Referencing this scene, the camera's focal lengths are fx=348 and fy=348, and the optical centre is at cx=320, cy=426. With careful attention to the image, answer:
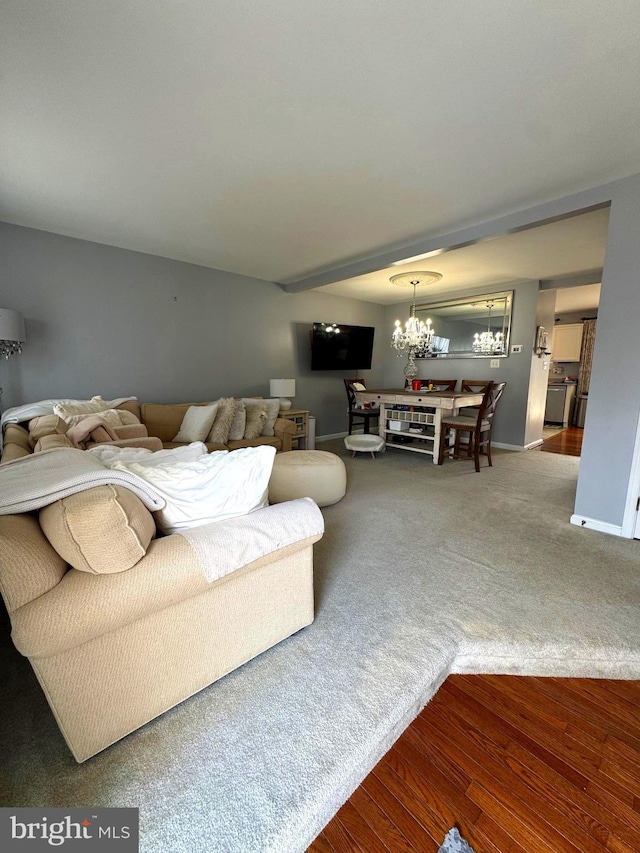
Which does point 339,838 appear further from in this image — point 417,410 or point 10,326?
point 417,410

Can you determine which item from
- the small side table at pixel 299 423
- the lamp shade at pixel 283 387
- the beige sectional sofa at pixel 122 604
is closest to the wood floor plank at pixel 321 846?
the beige sectional sofa at pixel 122 604

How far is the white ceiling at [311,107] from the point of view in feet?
4.19

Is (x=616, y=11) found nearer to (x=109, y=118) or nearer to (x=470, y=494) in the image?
(x=109, y=118)

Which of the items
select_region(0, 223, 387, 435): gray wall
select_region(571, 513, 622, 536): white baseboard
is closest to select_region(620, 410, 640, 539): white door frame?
select_region(571, 513, 622, 536): white baseboard

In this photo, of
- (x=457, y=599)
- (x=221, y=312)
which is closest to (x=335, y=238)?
(x=221, y=312)

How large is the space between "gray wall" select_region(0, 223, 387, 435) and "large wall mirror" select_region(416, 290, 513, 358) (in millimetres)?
2153

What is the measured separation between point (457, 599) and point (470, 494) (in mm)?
1715

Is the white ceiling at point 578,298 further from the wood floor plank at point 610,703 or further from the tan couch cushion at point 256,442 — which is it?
the wood floor plank at point 610,703

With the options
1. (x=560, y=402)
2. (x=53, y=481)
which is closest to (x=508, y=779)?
(x=53, y=481)

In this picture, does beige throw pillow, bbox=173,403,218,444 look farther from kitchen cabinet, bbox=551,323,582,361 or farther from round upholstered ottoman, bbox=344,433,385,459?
kitchen cabinet, bbox=551,323,582,361

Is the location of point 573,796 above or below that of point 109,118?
below

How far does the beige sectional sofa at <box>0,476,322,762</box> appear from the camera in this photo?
902mm

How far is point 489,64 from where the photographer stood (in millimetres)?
1441

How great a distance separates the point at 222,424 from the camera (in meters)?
3.59
